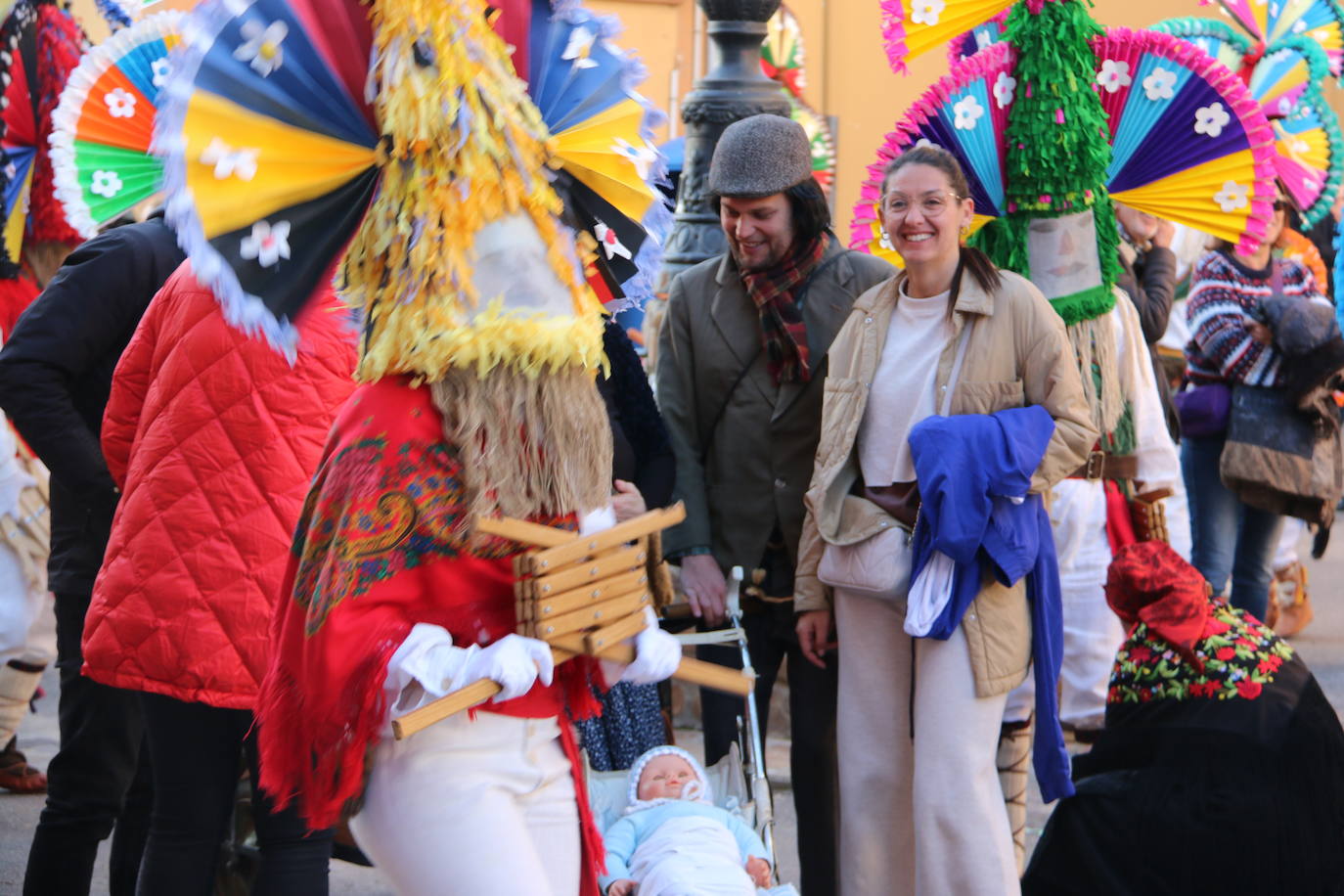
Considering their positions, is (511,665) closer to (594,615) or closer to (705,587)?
(594,615)

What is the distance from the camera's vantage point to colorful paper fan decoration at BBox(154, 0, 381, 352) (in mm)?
2418

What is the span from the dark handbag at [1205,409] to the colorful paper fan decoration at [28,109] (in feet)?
14.3

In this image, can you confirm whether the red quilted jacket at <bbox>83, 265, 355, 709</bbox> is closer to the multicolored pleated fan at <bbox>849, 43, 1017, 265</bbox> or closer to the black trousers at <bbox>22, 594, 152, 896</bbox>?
the black trousers at <bbox>22, 594, 152, 896</bbox>

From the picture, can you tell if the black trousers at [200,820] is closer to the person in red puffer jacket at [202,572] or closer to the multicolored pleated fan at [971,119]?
the person in red puffer jacket at [202,572]

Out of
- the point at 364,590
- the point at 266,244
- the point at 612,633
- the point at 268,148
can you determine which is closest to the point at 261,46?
the point at 268,148

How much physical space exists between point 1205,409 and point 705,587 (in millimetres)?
3516

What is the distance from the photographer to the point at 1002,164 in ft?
14.6

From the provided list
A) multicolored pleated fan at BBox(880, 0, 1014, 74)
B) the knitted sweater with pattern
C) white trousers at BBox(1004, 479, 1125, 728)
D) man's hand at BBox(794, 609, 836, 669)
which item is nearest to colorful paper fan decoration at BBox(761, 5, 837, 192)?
the knitted sweater with pattern

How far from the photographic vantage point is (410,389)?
2.56 m

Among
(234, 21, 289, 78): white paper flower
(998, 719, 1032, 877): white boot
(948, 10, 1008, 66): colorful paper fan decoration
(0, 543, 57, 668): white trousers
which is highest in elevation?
(948, 10, 1008, 66): colorful paper fan decoration

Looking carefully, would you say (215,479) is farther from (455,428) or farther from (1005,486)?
(1005,486)

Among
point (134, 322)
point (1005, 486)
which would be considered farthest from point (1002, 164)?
point (134, 322)

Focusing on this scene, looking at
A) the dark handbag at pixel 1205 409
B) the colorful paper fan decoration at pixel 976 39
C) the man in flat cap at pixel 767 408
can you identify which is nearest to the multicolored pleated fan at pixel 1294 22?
the dark handbag at pixel 1205 409

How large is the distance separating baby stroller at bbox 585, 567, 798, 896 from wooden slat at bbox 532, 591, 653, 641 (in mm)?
921
